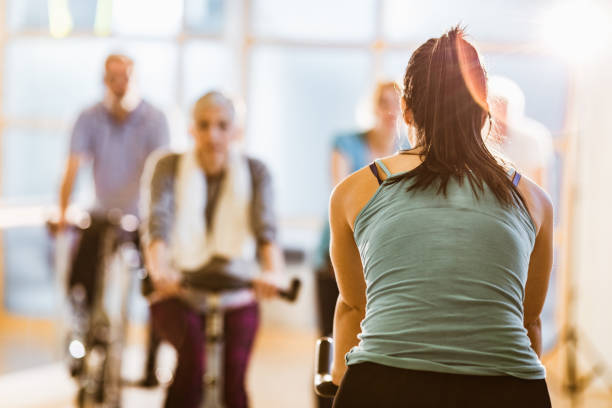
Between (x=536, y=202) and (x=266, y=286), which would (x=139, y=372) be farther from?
(x=536, y=202)

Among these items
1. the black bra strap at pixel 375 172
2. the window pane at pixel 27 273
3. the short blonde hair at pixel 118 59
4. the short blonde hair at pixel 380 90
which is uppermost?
the short blonde hair at pixel 118 59

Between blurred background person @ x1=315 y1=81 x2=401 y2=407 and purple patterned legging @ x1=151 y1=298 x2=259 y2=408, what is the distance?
0.47 meters

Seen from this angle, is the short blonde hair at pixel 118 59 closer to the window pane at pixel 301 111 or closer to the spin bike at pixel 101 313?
the spin bike at pixel 101 313

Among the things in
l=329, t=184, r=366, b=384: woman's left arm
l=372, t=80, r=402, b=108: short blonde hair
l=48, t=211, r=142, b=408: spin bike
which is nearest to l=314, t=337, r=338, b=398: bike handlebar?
l=329, t=184, r=366, b=384: woman's left arm

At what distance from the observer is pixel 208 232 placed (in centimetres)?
254

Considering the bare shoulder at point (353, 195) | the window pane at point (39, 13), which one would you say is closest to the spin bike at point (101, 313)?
the bare shoulder at point (353, 195)

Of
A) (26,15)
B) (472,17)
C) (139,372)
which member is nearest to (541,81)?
(472,17)

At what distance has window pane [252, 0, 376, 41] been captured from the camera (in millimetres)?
4910

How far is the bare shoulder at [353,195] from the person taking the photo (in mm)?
1282

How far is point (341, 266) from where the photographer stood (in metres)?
1.38

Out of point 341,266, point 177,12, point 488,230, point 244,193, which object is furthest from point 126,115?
point 488,230

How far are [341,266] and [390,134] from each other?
5.09 feet

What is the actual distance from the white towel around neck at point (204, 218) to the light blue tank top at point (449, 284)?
1321 millimetres

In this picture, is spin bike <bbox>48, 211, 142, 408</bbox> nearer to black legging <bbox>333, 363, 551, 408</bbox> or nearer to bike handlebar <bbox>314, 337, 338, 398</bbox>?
bike handlebar <bbox>314, 337, 338, 398</bbox>
